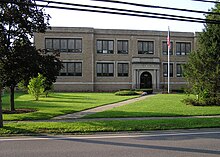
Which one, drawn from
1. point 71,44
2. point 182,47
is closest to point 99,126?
point 71,44

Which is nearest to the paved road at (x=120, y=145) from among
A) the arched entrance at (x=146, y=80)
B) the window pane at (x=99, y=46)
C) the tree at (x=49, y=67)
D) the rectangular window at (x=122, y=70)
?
the tree at (x=49, y=67)

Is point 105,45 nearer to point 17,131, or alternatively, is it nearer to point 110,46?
point 110,46

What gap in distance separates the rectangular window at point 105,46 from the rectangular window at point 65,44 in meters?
3.39

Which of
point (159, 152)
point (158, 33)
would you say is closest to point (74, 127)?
point (159, 152)

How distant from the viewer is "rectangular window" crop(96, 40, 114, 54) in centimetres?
4990

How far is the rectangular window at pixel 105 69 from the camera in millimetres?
49625

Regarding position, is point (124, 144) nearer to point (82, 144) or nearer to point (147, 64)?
point (82, 144)

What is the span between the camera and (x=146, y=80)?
168 feet

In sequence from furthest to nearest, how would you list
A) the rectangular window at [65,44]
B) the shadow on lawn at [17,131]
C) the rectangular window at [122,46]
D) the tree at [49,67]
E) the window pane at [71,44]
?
1. the rectangular window at [122,46]
2. the window pane at [71,44]
3. the rectangular window at [65,44]
4. the tree at [49,67]
5. the shadow on lawn at [17,131]

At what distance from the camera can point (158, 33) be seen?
51719 mm

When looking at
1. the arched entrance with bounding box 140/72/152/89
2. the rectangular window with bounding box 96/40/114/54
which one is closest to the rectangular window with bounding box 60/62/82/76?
the rectangular window with bounding box 96/40/114/54

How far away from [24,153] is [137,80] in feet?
143

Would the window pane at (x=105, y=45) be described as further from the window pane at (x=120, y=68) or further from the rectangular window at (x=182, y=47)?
the rectangular window at (x=182, y=47)

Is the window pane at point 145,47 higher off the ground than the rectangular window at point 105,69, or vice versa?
the window pane at point 145,47
